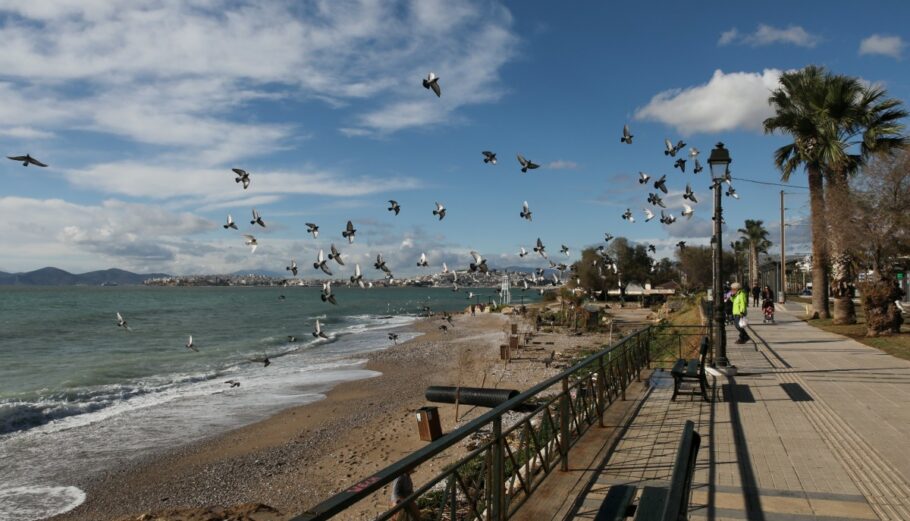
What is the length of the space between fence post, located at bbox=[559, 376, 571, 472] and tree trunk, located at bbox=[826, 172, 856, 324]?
18.0m

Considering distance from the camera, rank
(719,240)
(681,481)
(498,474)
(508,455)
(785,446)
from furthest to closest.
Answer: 1. (719,240)
2. (785,446)
3. (508,455)
4. (498,474)
5. (681,481)

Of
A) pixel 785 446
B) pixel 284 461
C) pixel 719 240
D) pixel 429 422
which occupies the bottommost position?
pixel 284 461

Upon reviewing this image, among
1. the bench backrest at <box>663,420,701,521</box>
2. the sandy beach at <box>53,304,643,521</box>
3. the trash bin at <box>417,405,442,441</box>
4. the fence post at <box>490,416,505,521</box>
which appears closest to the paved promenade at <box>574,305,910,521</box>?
the fence post at <box>490,416,505,521</box>

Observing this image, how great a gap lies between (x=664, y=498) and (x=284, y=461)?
464 inches

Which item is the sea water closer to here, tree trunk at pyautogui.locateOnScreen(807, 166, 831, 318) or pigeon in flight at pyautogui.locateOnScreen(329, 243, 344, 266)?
pigeon in flight at pyautogui.locateOnScreen(329, 243, 344, 266)

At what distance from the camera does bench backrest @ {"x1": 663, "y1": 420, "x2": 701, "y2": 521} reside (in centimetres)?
245

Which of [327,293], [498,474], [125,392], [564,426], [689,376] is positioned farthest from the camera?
[125,392]

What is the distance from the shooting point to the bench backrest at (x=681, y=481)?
2451 millimetres

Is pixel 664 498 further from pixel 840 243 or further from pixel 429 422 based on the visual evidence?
pixel 840 243

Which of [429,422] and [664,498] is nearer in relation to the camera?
[664,498]

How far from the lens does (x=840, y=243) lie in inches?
792

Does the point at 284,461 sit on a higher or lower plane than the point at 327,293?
lower

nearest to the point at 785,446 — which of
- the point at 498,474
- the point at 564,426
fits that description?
the point at 564,426

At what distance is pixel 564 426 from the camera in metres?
5.81
